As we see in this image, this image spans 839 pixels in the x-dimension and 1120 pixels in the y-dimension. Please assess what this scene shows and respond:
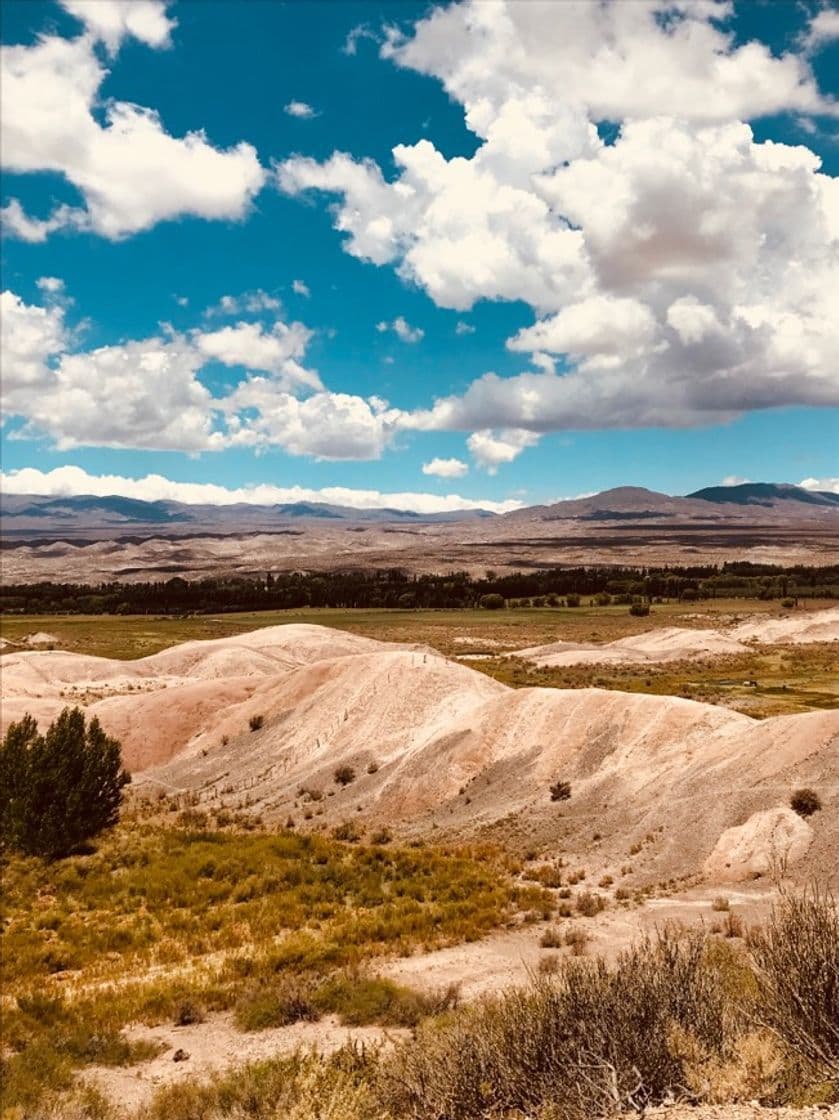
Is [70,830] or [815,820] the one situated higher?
[815,820]

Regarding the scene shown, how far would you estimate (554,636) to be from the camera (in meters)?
118

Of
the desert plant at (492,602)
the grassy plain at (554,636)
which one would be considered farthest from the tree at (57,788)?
the desert plant at (492,602)

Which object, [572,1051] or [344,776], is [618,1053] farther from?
[344,776]

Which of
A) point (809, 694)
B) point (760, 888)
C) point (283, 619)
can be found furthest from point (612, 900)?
point (283, 619)

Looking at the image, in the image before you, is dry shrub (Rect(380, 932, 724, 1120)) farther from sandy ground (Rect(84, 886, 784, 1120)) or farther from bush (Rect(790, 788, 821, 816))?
bush (Rect(790, 788, 821, 816))

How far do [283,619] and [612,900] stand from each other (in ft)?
433

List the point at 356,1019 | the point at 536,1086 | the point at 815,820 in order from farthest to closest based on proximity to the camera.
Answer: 1. the point at 815,820
2. the point at 356,1019
3. the point at 536,1086

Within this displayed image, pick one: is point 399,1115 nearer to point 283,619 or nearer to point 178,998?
point 178,998

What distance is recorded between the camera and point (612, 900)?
24094mm

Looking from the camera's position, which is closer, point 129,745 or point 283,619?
point 129,745

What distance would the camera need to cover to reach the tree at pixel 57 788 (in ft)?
105

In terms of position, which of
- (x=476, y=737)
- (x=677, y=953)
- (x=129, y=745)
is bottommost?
(x=129, y=745)

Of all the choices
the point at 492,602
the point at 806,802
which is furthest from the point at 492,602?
the point at 806,802

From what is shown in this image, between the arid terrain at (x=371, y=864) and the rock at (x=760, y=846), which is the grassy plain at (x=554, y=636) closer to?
the arid terrain at (x=371, y=864)
